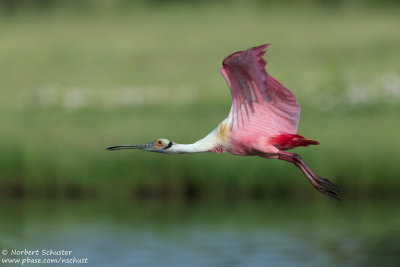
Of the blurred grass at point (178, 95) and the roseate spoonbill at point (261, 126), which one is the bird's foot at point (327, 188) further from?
the blurred grass at point (178, 95)

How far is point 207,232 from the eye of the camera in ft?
54.3

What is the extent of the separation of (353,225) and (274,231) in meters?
1.27

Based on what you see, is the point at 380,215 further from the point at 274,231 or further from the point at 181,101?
the point at 181,101

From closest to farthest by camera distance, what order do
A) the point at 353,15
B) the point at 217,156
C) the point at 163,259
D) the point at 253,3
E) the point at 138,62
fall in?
1. the point at 163,259
2. the point at 217,156
3. the point at 138,62
4. the point at 353,15
5. the point at 253,3

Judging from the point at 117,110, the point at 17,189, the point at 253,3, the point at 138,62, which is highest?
the point at 253,3

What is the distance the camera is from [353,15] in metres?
35.9

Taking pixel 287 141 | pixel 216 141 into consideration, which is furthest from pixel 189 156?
pixel 287 141

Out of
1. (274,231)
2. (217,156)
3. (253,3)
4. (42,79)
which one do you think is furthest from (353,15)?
(274,231)

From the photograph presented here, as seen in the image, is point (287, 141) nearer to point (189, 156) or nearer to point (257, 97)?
point (257, 97)

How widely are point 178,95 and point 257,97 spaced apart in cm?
1733

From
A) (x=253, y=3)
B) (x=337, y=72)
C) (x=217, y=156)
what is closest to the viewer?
(x=217, y=156)

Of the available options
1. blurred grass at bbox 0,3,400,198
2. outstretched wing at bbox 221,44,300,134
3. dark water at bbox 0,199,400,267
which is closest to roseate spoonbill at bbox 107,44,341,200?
outstretched wing at bbox 221,44,300,134

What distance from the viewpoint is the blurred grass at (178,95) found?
1836 centimetres

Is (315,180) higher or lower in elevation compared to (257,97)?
lower
